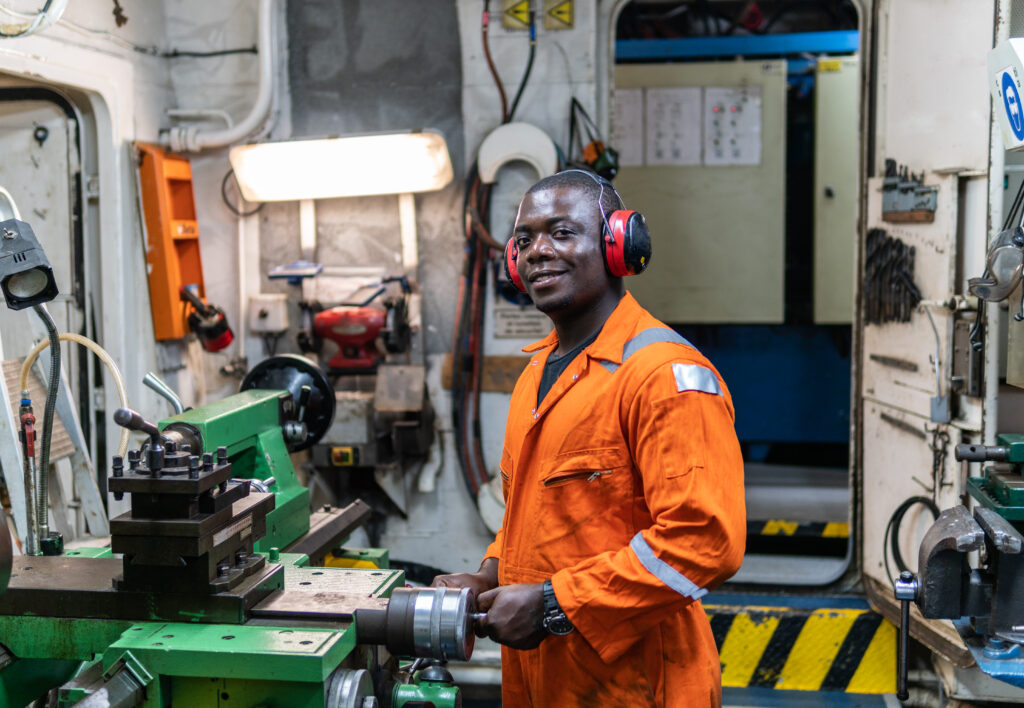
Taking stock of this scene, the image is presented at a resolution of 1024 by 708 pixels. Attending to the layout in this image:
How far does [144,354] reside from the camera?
3.49 m

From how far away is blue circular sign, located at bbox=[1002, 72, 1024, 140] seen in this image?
2061 millimetres

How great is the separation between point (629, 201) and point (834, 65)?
119cm

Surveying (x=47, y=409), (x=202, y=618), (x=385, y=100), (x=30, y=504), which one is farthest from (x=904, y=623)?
(x=385, y=100)

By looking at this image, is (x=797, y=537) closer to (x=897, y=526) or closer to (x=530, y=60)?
(x=897, y=526)

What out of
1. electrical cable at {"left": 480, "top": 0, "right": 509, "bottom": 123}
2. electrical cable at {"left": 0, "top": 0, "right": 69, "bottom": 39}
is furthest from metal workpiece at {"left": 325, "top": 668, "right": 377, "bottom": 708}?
electrical cable at {"left": 480, "top": 0, "right": 509, "bottom": 123}

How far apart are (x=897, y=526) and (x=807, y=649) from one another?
0.56 meters

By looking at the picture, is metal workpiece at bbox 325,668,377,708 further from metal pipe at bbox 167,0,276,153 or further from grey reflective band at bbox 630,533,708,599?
metal pipe at bbox 167,0,276,153

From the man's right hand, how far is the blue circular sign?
1480 millimetres

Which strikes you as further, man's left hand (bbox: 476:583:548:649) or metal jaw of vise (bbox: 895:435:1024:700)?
metal jaw of vise (bbox: 895:435:1024:700)

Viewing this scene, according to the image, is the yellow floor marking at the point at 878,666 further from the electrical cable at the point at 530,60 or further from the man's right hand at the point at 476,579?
the electrical cable at the point at 530,60

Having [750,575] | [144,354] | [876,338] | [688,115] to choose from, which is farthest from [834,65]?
[144,354]

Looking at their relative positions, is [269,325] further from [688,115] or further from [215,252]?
[688,115]

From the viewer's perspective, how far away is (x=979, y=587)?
1814 mm

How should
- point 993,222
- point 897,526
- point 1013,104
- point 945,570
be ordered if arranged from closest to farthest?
point 945,570, point 1013,104, point 993,222, point 897,526
